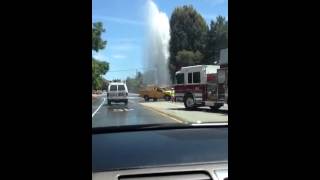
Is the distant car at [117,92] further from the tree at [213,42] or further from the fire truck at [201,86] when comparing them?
the tree at [213,42]

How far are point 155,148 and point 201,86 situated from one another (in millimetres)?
27009

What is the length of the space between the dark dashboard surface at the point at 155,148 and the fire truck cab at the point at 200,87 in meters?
24.2

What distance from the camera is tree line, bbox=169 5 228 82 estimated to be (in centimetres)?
7379

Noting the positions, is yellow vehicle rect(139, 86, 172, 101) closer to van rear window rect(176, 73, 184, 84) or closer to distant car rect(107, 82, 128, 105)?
distant car rect(107, 82, 128, 105)

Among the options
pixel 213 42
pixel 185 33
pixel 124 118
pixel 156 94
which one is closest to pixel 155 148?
pixel 124 118

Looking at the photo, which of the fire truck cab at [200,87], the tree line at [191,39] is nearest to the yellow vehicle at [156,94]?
the tree line at [191,39]

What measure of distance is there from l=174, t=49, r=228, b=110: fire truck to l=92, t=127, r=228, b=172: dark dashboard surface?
23392 millimetres

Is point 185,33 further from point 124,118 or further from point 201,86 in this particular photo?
point 124,118

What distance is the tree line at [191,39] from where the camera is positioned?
73787 mm
